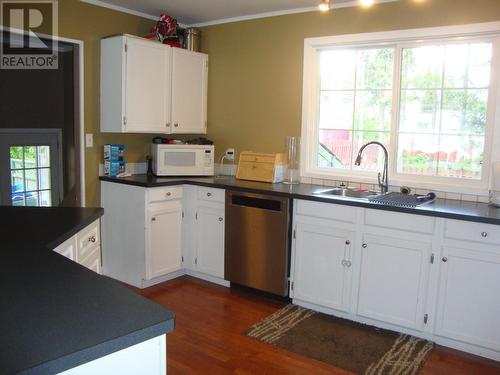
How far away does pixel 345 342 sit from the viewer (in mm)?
2961

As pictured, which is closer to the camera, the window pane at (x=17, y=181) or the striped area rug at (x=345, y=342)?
the striped area rug at (x=345, y=342)

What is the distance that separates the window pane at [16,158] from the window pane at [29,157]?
0.12 ft

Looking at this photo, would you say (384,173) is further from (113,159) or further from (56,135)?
(56,135)

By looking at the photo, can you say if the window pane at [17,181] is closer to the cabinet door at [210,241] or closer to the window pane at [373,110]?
the cabinet door at [210,241]

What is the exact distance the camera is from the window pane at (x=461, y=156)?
10.8 feet

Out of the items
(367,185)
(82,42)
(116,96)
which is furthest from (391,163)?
(82,42)

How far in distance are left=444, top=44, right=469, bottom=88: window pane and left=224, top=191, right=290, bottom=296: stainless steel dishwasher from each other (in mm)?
1465

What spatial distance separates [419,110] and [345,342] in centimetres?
179

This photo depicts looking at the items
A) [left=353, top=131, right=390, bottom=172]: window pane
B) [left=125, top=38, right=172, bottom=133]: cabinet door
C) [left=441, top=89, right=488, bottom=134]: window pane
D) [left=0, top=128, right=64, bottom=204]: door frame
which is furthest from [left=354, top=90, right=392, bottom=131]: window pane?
[left=0, top=128, right=64, bottom=204]: door frame

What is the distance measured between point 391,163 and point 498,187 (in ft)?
2.63

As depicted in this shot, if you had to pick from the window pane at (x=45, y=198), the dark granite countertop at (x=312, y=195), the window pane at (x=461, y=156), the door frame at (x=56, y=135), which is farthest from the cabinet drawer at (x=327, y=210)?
the window pane at (x=45, y=198)

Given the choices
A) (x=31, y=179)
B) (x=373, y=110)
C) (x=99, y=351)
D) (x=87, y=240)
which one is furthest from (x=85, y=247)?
(x=373, y=110)

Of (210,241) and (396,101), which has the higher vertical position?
(396,101)

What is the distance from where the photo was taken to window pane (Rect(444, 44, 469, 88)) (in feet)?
10.7
